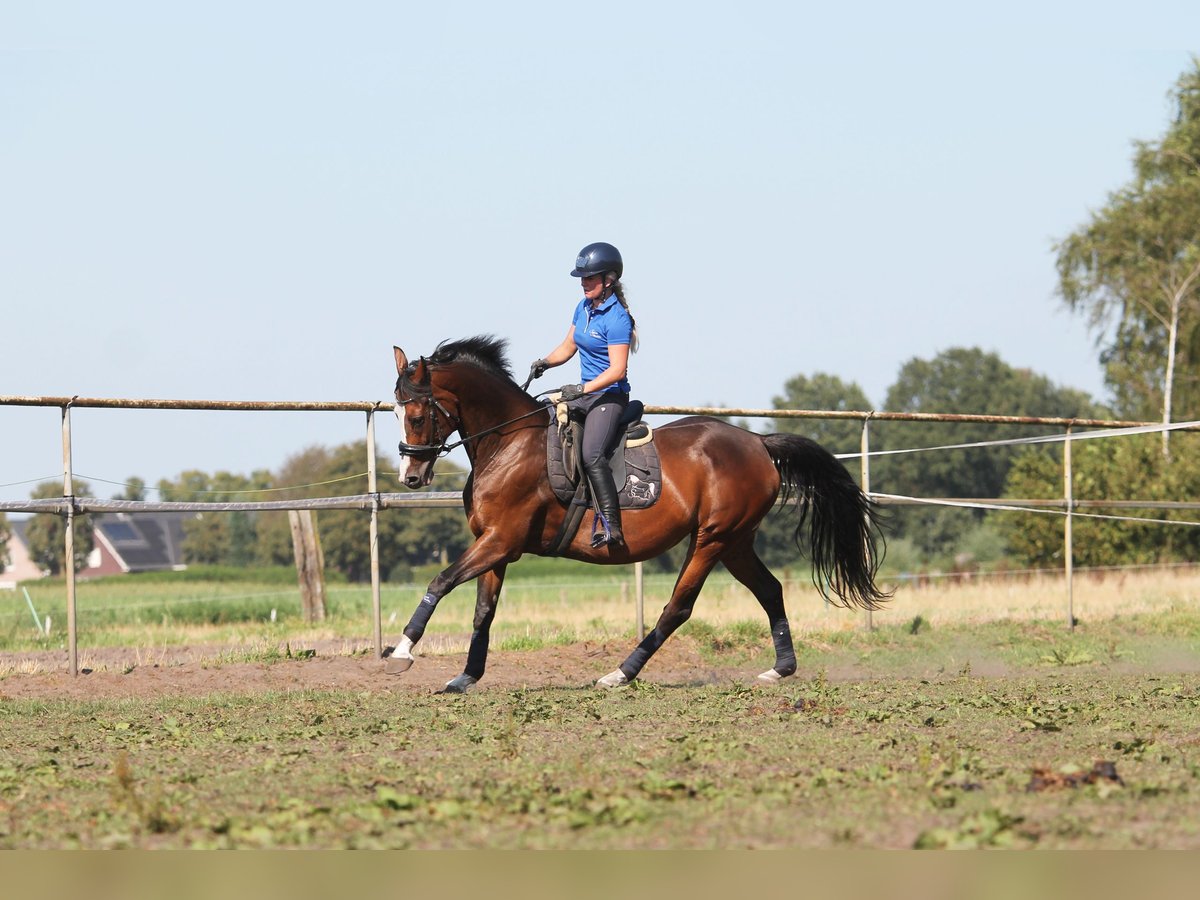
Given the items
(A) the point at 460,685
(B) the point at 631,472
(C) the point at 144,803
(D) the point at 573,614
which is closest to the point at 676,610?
(B) the point at 631,472

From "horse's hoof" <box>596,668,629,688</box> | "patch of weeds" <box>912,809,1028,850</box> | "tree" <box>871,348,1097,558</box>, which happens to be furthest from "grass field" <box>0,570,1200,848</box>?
"tree" <box>871,348,1097,558</box>

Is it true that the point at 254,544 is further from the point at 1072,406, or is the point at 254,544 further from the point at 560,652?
the point at 560,652

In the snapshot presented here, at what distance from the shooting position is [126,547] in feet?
310

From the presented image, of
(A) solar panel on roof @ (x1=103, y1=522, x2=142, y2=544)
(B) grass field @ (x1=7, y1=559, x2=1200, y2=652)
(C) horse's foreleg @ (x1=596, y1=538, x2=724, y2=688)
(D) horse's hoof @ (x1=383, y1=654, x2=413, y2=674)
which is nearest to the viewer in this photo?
(D) horse's hoof @ (x1=383, y1=654, x2=413, y2=674)

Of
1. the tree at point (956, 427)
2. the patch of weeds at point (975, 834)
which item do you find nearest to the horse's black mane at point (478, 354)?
the patch of weeds at point (975, 834)

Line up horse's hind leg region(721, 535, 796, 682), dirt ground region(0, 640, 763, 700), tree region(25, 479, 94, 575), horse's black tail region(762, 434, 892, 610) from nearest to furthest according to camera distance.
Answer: dirt ground region(0, 640, 763, 700) → horse's hind leg region(721, 535, 796, 682) → horse's black tail region(762, 434, 892, 610) → tree region(25, 479, 94, 575)

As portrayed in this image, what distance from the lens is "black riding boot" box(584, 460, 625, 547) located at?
31.9 feet

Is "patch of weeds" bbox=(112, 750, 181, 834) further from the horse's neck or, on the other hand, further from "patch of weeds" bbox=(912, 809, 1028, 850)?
the horse's neck

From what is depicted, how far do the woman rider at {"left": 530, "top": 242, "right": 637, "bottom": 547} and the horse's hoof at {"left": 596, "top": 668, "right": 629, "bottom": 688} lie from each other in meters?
0.98

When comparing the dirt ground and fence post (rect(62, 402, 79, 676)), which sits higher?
fence post (rect(62, 402, 79, 676))

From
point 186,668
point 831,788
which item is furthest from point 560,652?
point 831,788

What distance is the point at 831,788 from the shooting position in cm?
540

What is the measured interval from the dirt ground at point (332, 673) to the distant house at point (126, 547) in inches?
3194

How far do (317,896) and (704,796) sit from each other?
164 centimetres
